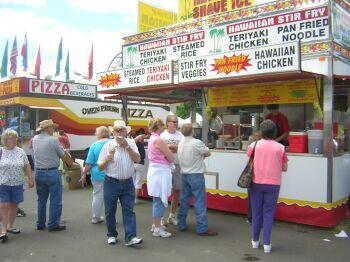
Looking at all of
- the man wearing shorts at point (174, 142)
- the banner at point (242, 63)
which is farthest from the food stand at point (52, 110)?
the man wearing shorts at point (174, 142)

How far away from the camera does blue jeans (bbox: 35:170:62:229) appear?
629 centimetres

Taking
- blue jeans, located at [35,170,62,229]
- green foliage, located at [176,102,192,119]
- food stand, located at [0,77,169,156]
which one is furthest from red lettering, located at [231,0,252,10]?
food stand, located at [0,77,169,156]

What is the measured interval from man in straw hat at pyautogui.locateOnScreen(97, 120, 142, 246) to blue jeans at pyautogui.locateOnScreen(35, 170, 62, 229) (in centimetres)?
130

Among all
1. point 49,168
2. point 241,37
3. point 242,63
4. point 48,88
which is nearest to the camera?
point 49,168

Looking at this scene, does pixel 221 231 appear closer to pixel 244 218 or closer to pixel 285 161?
pixel 244 218

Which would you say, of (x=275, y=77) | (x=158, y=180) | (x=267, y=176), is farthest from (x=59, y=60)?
(x=267, y=176)

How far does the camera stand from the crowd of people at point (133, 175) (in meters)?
5.26

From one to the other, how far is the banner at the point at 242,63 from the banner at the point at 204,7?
1822mm

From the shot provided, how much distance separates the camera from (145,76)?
28.0ft

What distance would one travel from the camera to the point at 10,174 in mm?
5945

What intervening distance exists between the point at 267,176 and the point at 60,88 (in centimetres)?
1402

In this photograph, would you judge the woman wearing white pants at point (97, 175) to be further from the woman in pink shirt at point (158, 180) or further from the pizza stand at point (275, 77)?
the pizza stand at point (275, 77)

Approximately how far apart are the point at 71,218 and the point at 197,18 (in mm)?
5061

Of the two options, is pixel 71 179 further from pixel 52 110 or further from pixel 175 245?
pixel 175 245
